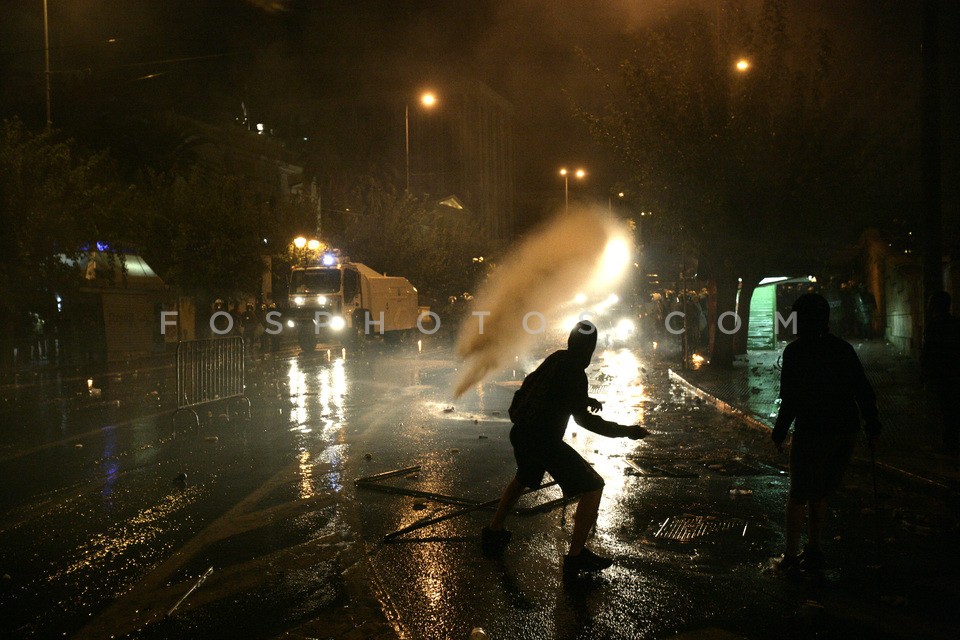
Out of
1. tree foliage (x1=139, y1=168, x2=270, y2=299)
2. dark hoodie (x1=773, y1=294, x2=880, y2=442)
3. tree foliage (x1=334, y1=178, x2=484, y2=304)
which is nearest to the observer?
dark hoodie (x1=773, y1=294, x2=880, y2=442)

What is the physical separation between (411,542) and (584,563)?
1402 mm

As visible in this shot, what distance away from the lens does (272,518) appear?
6828 millimetres

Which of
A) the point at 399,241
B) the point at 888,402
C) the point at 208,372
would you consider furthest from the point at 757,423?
the point at 399,241

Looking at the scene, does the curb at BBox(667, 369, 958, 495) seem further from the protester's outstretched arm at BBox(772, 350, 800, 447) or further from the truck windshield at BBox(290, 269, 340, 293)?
the truck windshield at BBox(290, 269, 340, 293)

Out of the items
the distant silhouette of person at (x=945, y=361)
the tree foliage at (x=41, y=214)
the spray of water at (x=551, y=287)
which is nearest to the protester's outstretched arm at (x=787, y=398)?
the distant silhouette of person at (x=945, y=361)

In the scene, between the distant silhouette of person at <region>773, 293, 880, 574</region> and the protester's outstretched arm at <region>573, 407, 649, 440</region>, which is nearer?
the distant silhouette of person at <region>773, 293, 880, 574</region>

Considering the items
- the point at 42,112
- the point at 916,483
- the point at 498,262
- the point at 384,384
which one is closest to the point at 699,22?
the point at 384,384

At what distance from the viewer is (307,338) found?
2980 centimetres

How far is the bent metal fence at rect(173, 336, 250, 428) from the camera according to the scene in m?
12.0

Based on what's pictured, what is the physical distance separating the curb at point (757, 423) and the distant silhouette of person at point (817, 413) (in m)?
2.78

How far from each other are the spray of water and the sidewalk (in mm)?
6567

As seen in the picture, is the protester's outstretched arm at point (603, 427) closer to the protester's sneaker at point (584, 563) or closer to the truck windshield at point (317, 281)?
the protester's sneaker at point (584, 563)

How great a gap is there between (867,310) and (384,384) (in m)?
17.8

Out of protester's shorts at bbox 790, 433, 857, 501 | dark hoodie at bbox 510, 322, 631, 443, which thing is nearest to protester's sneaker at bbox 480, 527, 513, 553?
dark hoodie at bbox 510, 322, 631, 443
